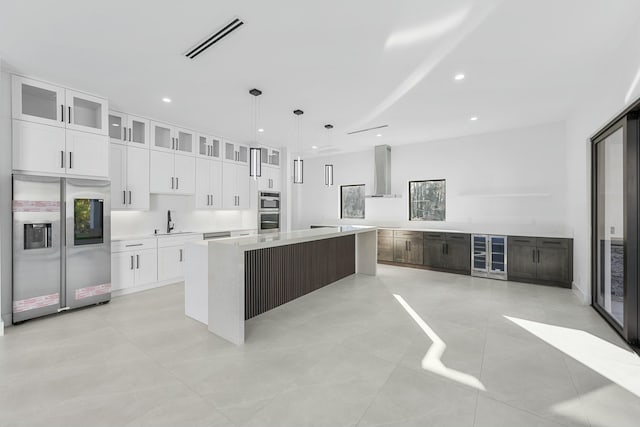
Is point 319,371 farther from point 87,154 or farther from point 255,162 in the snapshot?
point 87,154

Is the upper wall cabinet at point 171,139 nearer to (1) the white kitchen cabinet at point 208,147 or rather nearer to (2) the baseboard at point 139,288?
(1) the white kitchen cabinet at point 208,147

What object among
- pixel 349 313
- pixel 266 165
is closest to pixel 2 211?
pixel 349 313

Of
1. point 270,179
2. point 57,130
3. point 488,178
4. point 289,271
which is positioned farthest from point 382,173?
point 57,130

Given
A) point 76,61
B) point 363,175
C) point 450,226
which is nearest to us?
point 76,61

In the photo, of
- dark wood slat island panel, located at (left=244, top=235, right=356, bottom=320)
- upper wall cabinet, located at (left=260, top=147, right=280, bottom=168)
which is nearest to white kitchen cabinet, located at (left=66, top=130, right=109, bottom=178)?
dark wood slat island panel, located at (left=244, top=235, right=356, bottom=320)

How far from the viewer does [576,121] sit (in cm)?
451

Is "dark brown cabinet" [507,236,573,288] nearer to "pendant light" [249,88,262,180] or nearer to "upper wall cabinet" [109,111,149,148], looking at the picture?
"pendant light" [249,88,262,180]

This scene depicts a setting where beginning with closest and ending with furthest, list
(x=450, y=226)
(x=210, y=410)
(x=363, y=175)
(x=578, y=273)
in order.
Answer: (x=210, y=410), (x=578, y=273), (x=450, y=226), (x=363, y=175)

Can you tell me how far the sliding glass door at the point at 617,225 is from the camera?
2.82 meters

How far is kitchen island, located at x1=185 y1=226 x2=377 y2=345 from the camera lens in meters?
2.82

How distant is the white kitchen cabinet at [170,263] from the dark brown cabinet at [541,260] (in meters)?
6.25

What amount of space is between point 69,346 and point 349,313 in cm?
301


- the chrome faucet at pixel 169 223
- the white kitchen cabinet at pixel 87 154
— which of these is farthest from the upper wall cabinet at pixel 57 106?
the chrome faucet at pixel 169 223

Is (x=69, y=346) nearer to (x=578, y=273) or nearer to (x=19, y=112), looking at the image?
(x=19, y=112)
